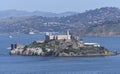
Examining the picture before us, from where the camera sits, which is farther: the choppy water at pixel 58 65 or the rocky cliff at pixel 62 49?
the rocky cliff at pixel 62 49

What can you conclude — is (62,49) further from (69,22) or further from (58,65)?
(69,22)

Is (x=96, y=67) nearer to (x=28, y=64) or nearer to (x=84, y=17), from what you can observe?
(x=28, y=64)

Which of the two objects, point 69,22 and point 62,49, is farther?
point 69,22

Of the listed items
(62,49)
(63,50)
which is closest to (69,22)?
(62,49)

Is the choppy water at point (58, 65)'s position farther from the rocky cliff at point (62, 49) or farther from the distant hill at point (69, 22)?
the distant hill at point (69, 22)

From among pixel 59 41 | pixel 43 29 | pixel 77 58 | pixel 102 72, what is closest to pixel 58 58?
pixel 77 58

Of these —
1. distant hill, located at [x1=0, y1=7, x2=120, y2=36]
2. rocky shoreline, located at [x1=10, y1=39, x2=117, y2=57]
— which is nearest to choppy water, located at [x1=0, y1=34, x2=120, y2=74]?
rocky shoreline, located at [x1=10, y1=39, x2=117, y2=57]

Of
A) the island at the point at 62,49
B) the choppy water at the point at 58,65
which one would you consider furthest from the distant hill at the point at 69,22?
the choppy water at the point at 58,65

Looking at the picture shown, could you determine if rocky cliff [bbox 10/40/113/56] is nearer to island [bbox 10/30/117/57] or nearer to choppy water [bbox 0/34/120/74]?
island [bbox 10/30/117/57]
